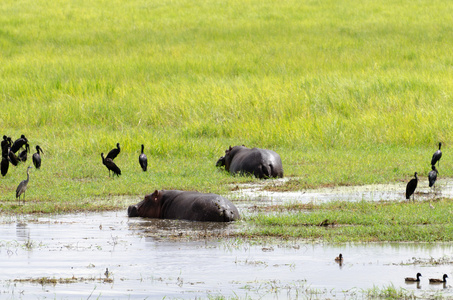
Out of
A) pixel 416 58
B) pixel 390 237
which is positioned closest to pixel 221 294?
pixel 390 237

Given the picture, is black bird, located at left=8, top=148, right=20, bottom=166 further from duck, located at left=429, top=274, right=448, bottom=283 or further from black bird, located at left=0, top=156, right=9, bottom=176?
duck, located at left=429, top=274, right=448, bottom=283

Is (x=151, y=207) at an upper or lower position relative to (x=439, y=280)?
upper

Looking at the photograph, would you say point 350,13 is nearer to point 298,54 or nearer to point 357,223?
point 298,54

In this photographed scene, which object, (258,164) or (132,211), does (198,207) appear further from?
(258,164)

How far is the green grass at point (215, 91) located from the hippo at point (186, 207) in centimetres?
94

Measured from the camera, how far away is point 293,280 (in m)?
7.13

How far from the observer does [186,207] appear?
425 inches

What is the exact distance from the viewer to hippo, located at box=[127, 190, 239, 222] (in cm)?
1041

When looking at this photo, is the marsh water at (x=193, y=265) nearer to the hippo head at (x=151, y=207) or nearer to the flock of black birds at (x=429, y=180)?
the hippo head at (x=151, y=207)

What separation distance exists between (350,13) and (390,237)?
1127 inches

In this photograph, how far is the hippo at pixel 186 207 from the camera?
10406 millimetres

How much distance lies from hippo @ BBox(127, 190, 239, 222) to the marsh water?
0.36 meters

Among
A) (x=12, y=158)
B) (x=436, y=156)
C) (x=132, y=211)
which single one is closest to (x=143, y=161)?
(x=12, y=158)

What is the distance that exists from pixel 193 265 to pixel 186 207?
2987mm
